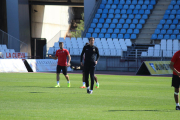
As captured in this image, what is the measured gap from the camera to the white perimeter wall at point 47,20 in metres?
46.1

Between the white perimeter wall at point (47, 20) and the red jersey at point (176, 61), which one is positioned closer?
the red jersey at point (176, 61)

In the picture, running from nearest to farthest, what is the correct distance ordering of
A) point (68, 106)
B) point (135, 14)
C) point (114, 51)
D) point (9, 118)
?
point (9, 118)
point (68, 106)
point (114, 51)
point (135, 14)

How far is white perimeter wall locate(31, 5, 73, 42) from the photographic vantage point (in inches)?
1816

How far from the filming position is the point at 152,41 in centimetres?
3481

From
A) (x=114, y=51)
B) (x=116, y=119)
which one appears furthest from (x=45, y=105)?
(x=114, y=51)

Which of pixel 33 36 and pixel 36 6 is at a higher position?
pixel 36 6

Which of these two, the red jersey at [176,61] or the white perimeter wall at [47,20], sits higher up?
the white perimeter wall at [47,20]

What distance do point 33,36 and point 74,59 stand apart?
52.3 ft

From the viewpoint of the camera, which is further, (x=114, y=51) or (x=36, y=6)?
(x=36, y=6)

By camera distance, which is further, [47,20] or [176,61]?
[47,20]

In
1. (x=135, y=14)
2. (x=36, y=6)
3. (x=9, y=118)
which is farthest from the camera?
(x=36, y=6)

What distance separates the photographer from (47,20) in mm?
49500

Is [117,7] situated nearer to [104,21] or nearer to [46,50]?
[104,21]

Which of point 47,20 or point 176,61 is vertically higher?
point 47,20
